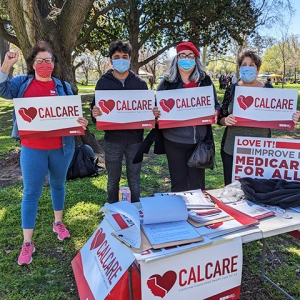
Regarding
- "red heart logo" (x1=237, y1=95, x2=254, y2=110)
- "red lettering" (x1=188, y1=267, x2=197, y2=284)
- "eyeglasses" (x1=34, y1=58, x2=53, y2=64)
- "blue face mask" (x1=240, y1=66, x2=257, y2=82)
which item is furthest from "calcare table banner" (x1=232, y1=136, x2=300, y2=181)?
"eyeglasses" (x1=34, y1=58, x2=53, y2=64)

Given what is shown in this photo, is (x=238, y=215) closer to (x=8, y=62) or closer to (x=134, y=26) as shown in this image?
(x=8, y=62)

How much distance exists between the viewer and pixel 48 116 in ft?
9.30

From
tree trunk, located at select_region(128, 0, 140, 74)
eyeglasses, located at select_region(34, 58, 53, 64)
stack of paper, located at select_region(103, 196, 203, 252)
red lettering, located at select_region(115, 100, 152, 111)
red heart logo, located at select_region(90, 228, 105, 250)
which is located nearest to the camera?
stack of paper, located at select_region(103, 196, 203, 252)

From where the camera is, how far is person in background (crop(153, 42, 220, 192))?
9.83ft

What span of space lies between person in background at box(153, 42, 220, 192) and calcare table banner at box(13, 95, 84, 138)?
82 centimetres

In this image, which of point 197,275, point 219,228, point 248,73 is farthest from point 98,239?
point 248,73

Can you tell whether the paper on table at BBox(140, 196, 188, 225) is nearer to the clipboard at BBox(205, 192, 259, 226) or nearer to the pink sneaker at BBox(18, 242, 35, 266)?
the clipboard at BBox(205, 192, 259, 226)

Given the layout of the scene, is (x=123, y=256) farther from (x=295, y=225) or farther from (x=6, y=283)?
(x=6, y=283)

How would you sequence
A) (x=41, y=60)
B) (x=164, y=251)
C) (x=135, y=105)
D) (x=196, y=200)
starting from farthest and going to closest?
(x=135, y=105), (x=41, y=60), (x=196, y=200), (x=164, y=251)

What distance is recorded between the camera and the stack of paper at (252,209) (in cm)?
219

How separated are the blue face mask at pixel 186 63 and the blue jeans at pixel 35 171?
1380 millimetres

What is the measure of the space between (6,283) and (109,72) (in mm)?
2247

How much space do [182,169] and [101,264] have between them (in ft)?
4.67

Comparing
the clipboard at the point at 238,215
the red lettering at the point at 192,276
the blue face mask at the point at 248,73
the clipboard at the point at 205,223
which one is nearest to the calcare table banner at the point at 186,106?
the blue face mask at the point at 248,73
